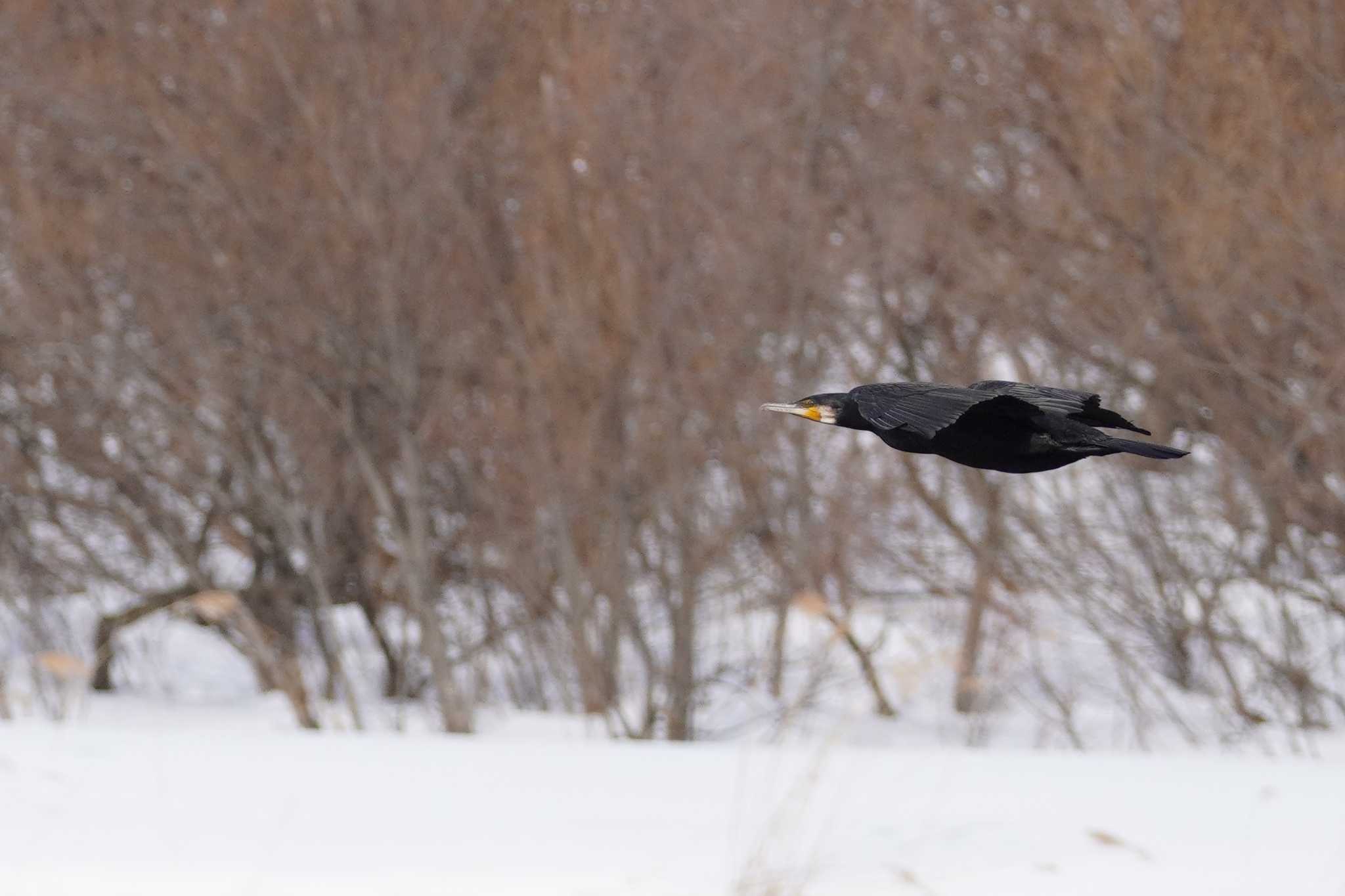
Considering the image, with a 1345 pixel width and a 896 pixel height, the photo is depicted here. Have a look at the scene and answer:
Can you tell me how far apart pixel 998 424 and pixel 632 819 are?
5564mm

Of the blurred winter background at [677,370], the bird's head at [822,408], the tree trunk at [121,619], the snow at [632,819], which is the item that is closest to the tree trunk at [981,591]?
the blurred winter background at [677,370]

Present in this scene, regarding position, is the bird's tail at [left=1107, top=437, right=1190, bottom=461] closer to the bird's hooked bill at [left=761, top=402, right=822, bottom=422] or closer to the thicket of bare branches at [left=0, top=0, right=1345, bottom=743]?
the bird's hooked bill at [left=761, top=402, right=822, bottom=422]

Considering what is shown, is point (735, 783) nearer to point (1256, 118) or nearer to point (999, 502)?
point (999, 502)

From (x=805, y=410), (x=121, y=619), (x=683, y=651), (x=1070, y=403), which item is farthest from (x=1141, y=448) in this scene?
(x=121, y=619)

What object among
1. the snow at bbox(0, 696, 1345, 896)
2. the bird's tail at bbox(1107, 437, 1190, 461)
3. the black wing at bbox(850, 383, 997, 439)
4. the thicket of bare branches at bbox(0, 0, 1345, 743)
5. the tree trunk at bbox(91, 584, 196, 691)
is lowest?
the snow at bbox(0, 696, 1345, 896)

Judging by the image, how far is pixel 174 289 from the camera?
8.81 metres

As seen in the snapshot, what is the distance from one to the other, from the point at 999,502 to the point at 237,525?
5.86m

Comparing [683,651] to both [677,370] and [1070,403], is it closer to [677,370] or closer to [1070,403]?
[677,370]

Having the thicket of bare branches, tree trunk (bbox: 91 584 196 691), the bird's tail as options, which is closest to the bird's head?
the bird's tail

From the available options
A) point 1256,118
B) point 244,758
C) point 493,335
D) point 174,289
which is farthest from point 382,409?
point 1256,118

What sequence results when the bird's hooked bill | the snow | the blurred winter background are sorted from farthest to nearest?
the blurred winter background, the snow, the bird's hooked bill

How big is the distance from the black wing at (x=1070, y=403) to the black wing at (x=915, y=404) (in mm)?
17

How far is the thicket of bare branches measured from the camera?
7.65 m

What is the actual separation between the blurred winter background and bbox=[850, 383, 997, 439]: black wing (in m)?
5.46
